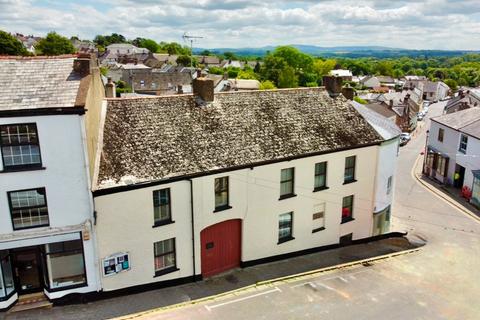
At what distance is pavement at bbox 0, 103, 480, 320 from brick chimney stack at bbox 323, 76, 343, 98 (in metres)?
9.72

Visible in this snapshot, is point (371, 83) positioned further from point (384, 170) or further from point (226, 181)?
point (226, 181)

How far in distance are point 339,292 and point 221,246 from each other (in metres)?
5.96

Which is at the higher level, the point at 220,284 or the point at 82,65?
the point at 82,65

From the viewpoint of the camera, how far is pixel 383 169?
26.3 meters

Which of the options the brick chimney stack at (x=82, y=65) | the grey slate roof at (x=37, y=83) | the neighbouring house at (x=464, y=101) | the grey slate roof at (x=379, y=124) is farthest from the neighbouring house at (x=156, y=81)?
the brick chimney stack at (x=82, y=65)

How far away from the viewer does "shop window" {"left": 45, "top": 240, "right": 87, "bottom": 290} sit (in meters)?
16.8

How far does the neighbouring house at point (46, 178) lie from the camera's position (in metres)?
15.3

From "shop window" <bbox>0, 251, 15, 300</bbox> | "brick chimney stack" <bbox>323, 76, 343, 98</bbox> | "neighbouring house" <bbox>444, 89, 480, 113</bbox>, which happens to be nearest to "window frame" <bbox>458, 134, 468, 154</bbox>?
"brick chimney stack" <bbox>323, 76, 343, 98</bbox>

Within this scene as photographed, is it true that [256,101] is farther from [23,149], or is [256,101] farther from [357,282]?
[23,149]

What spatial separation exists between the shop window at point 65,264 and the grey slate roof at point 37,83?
18.1 feet

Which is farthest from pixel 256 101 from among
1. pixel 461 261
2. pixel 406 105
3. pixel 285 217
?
pixel 406 105

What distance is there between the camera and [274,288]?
1955 cm

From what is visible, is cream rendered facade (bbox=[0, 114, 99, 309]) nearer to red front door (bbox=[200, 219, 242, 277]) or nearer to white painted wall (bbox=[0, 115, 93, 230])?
white painted wall (bbox=[0, 115, 93, 230])

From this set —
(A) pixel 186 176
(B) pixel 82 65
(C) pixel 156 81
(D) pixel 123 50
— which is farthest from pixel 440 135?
(D) pixel 123 50
